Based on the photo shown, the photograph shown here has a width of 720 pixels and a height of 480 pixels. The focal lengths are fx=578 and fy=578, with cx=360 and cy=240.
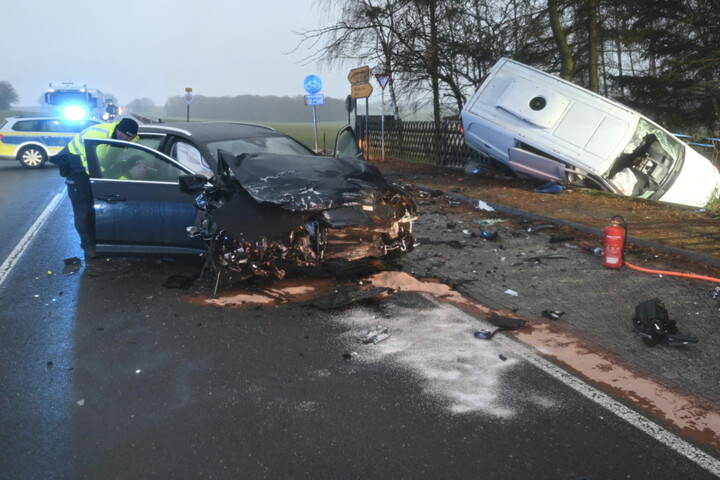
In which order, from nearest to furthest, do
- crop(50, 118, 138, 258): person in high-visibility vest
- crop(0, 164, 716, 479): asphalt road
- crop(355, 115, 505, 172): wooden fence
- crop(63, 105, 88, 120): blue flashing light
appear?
crop(0, 164, 716, 479): asphalt road, crop(50, 118, 138, 258): person in high-visibility vest, crop(355, 115, 505, 172): wooden fence, crop(63, 105, 88, 120): blue flashing light

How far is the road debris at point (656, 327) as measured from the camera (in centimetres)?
446

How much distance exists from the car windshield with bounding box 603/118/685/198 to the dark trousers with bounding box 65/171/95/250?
341 inches

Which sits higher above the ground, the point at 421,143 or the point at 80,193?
the point at 421,143

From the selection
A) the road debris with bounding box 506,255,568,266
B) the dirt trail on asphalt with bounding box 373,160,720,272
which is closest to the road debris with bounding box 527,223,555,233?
the dirt trail on asphalt with bounding box 373,160,720,272

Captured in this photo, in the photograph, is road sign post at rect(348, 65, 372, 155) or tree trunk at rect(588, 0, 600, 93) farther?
road sign post at rect(348, 65, 372, 155)

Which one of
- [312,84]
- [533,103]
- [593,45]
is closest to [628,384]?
[533,103]

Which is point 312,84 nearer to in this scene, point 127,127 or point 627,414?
point 127,127

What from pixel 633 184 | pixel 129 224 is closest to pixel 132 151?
pixel 129 224

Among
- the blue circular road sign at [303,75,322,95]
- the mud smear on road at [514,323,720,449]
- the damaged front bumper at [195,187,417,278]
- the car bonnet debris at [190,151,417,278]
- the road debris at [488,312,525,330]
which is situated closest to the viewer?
the mud smear on road at [514,323,720,449]

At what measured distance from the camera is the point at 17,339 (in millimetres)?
4668

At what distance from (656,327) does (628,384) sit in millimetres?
1013

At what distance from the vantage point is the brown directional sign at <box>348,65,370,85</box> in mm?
18969

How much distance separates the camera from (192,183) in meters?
5.54

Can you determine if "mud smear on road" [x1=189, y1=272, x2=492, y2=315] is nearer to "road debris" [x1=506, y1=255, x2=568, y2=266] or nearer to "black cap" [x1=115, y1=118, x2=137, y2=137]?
"road debris" [x1=506, y1=255, x2=568, y2=266]
